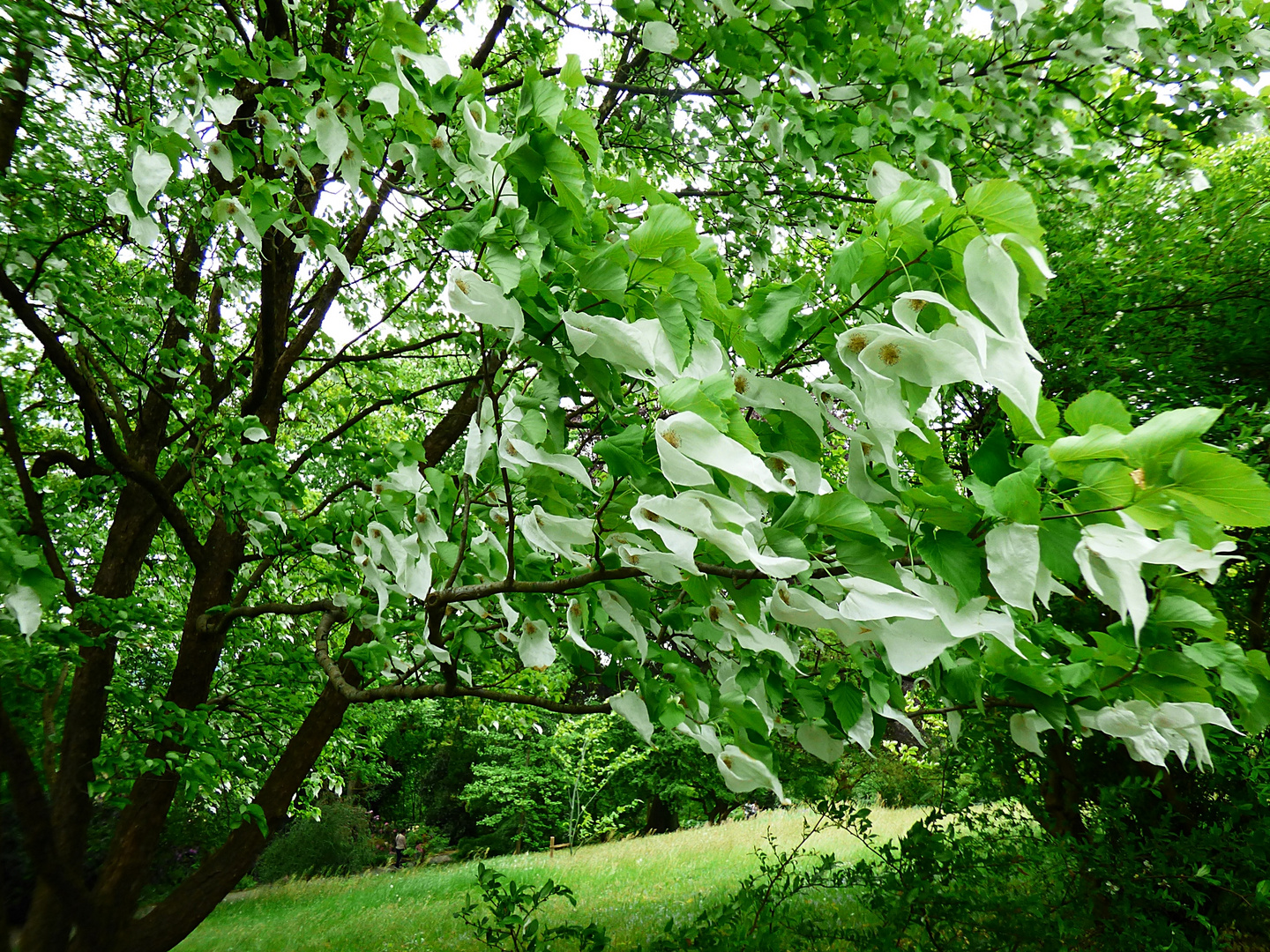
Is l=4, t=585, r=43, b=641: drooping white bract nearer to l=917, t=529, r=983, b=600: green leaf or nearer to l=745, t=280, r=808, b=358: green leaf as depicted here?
l=745, t=280, r=808, b=358: green leaf

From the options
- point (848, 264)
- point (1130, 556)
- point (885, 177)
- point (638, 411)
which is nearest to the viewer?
point (1130, 556)

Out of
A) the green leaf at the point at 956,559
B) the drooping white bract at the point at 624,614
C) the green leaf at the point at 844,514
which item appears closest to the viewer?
the green leaf at the point at 956,559

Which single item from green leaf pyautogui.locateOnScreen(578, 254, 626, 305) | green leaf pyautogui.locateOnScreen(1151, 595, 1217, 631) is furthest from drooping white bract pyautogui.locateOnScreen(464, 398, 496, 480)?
green leaf pyautogui.locateOnScreen(1151, 595, 1217, 631)

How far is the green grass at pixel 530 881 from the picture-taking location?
6383mm

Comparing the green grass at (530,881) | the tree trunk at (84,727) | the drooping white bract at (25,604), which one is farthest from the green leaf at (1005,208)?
the green grass at (530,881)

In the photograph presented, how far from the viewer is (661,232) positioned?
1023 mm

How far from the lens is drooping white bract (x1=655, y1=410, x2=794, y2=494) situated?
2.68 ft

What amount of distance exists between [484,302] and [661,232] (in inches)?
10.7

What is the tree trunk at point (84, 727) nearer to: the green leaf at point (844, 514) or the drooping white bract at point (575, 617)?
the drooping white bract at point (575, 617)

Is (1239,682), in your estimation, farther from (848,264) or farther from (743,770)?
(848,264)

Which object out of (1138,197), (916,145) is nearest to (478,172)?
(916,145)

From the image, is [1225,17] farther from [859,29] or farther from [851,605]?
[851,605]

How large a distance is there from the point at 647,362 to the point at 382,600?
3.58 feet

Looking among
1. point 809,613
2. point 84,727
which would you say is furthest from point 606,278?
point 84,727
